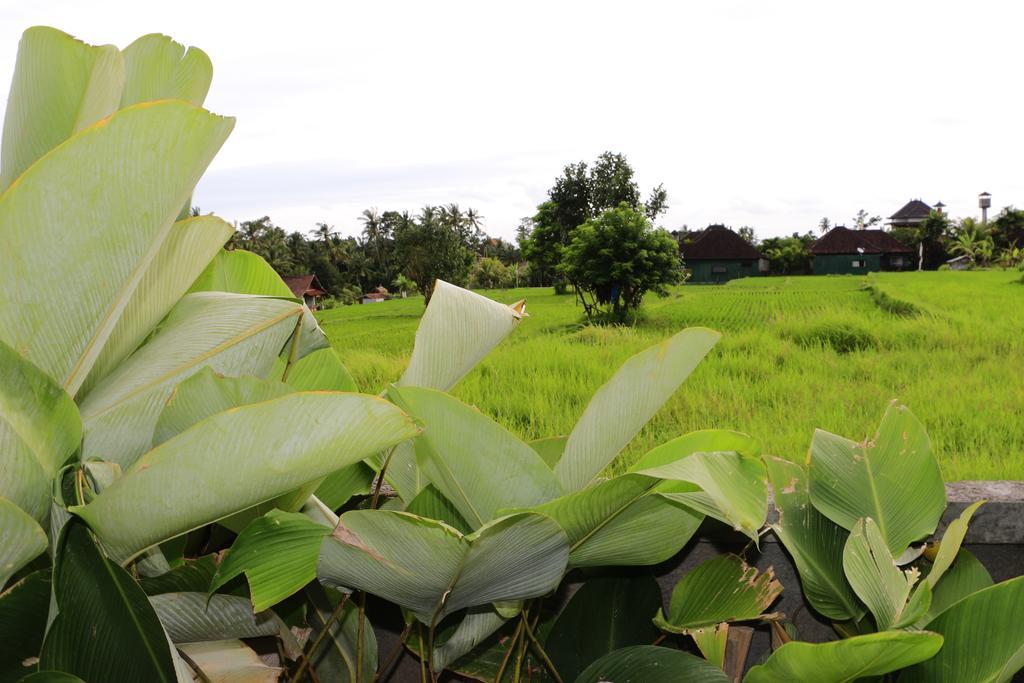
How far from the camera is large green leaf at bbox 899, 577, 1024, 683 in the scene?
45 centimetres

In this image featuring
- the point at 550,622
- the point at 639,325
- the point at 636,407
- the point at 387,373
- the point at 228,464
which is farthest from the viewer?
the point at 639,325

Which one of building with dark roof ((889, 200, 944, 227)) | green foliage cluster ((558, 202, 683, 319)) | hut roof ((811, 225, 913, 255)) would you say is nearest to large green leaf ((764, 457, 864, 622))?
green foliage cluster ((558, 202, 683, 319))

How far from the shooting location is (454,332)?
0.42 m

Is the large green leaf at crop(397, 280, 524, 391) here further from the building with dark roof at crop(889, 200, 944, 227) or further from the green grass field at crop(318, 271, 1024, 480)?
the building with dark roof at crop(889, 200, 944, 227)

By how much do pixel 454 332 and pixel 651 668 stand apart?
0.74 feet

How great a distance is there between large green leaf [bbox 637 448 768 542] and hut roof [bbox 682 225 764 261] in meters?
32.5

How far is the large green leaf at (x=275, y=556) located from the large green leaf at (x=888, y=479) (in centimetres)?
35

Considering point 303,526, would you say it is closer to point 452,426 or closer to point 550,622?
point 452,426

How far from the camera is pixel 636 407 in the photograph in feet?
1.32

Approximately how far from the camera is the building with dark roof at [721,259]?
3219 cm

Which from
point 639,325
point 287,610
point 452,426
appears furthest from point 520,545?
point 639,325

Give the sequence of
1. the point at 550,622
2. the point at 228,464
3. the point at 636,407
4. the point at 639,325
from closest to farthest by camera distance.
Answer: the point at 228,464 < the point at 636,407 < the point at 550,622 < the point at 639,325

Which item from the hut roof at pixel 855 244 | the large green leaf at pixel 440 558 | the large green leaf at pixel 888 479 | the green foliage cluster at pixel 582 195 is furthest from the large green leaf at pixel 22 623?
the hut roof at pixel 855 244

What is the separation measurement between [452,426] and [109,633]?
0.63 feet
